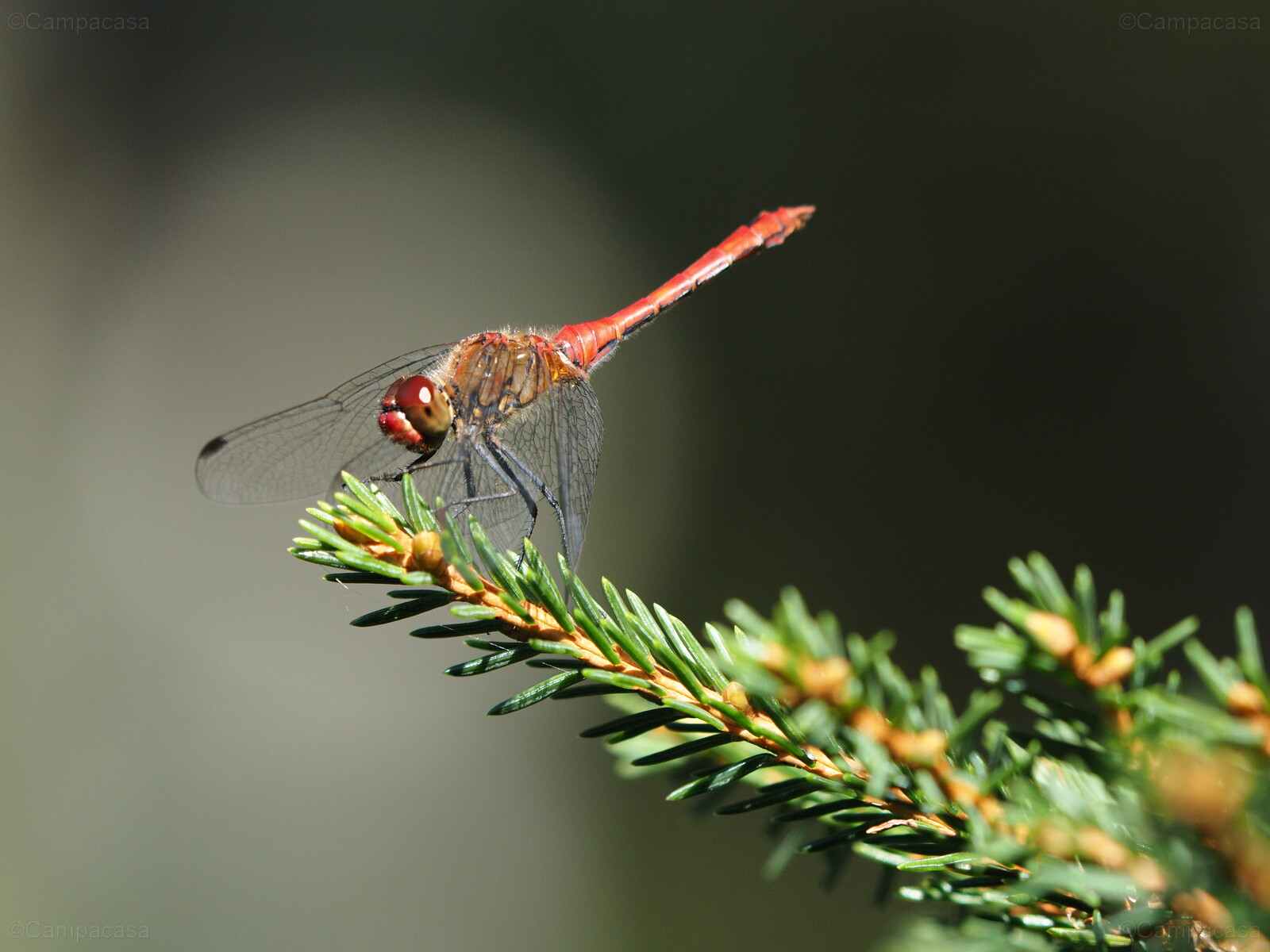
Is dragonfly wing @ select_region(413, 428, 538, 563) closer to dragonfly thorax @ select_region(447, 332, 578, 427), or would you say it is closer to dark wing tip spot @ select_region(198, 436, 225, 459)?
dragonfly thorax @ select_region(447, 332, 578, 427)

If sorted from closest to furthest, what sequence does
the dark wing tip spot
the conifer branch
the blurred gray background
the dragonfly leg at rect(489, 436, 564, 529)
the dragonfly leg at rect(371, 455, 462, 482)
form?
the conifer branch
the dragonfly leg at rect(371, 455, 462, 482)
the dragonfly leg at rect(489, 436, 564, 529)
the dark wing tip spot
the blurred gray background

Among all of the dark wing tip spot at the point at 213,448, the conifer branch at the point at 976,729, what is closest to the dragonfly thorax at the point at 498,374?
the dark wing tip spot at the point at 213,448

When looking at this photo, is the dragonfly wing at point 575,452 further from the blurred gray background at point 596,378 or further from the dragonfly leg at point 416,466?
the blurred gray background at point 596,378

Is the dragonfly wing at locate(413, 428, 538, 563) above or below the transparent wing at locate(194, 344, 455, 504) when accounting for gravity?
below

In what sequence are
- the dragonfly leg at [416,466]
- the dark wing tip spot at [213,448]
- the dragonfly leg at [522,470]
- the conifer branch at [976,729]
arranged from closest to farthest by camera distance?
the conifer branch at [976,729], the dragonfly leg at [416,466], the dragonfly leg at [522,470], the dark wing tip spot at [213,448]

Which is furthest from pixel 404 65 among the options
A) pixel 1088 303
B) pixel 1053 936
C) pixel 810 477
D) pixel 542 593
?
pixel 1053 936

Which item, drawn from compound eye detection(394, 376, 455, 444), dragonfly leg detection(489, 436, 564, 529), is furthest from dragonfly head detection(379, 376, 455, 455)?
dragonfly leg detection(489, 436, 564, 529)

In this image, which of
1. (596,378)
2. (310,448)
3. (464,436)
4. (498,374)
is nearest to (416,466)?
(464,436)

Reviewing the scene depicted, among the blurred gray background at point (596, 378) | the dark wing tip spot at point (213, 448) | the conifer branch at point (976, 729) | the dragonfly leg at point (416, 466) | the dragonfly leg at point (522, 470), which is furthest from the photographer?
the blurred gray background at point (596, 378)
